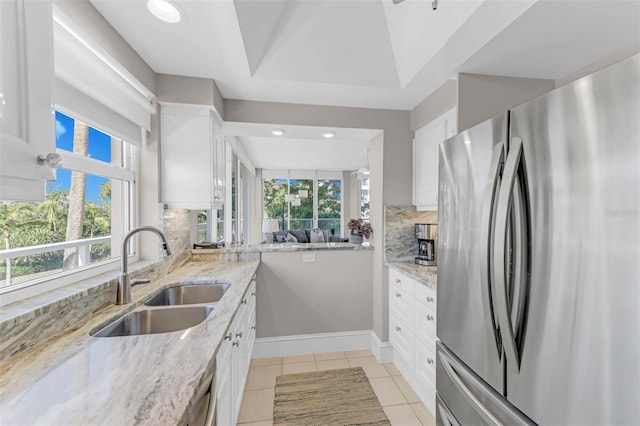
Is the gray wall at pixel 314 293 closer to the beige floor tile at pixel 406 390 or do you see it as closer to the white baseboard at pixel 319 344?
the white baseboard at pixel 319 344

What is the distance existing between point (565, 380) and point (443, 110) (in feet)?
6.36

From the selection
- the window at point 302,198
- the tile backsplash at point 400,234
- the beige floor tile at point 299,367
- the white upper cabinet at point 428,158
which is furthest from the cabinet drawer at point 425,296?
the window at point 302,198

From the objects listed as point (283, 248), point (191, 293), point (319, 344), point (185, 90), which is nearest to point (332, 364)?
point (319, 344)

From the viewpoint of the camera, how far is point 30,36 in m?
0.69

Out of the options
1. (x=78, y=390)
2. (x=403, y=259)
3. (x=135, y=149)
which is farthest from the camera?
(x=403, y=259)

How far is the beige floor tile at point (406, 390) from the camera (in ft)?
7.12

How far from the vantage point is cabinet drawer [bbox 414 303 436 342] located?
6.29 feet

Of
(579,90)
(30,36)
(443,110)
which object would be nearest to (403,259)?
(443,110)

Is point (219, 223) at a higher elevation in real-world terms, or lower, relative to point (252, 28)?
lower

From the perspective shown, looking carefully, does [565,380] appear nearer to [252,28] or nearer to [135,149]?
[252,28]

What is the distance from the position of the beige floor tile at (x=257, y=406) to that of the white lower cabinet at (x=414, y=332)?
1151 mm

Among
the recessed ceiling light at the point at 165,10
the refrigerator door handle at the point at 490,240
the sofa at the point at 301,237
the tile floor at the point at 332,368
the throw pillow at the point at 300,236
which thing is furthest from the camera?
the throw pillow at the point at 300,236

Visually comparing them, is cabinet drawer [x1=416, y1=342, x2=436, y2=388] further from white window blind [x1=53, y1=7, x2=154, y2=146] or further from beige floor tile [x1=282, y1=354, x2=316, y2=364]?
white window blind [x1=53, y1=7, x2=154, y2=146]

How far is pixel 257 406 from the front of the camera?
210 centimetres
